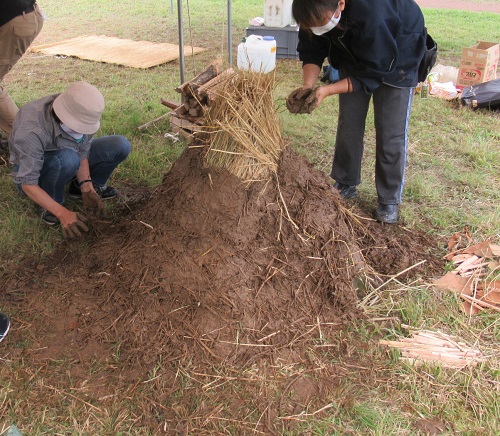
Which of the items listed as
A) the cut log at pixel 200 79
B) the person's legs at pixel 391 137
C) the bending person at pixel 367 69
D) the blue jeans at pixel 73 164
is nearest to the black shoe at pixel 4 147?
the blue jeans at pixel 73 164

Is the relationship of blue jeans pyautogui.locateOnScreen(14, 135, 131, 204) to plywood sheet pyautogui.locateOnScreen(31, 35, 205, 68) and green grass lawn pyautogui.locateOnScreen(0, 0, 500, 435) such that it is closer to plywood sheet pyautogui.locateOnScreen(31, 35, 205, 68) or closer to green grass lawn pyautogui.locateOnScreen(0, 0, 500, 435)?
green grass lawn pyautogui.locateOnScreen(0, 0, 500, 435)

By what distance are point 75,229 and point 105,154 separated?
80 centimetres

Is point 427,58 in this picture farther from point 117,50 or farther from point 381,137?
point 117,50

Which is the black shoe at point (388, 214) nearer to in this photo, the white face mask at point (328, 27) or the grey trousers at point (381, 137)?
the grey trousers at point (381, 137)

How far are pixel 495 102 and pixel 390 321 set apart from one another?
4.11 meters

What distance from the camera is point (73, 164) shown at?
322 centimetres

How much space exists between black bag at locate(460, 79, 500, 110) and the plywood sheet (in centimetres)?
384

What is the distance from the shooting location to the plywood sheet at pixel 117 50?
7230mm

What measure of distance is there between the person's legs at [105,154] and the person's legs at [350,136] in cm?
165

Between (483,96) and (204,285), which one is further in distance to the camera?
(483,96)

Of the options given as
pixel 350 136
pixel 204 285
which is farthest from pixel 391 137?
pixel 204 285

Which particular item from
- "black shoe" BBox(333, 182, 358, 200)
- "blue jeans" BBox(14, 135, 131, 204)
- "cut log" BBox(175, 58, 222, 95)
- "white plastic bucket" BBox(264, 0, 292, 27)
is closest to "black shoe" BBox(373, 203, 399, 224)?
"black shoe" BBox(333, 182, 358, 200)

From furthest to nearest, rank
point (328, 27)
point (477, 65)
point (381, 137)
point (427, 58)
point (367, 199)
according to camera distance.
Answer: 1. point (477, 65)
2. point (367, 199)
3. point (381, 137)
4. point (427, 58)
5. point (328, 27)

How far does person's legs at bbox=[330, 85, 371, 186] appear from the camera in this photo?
340 centimetres
